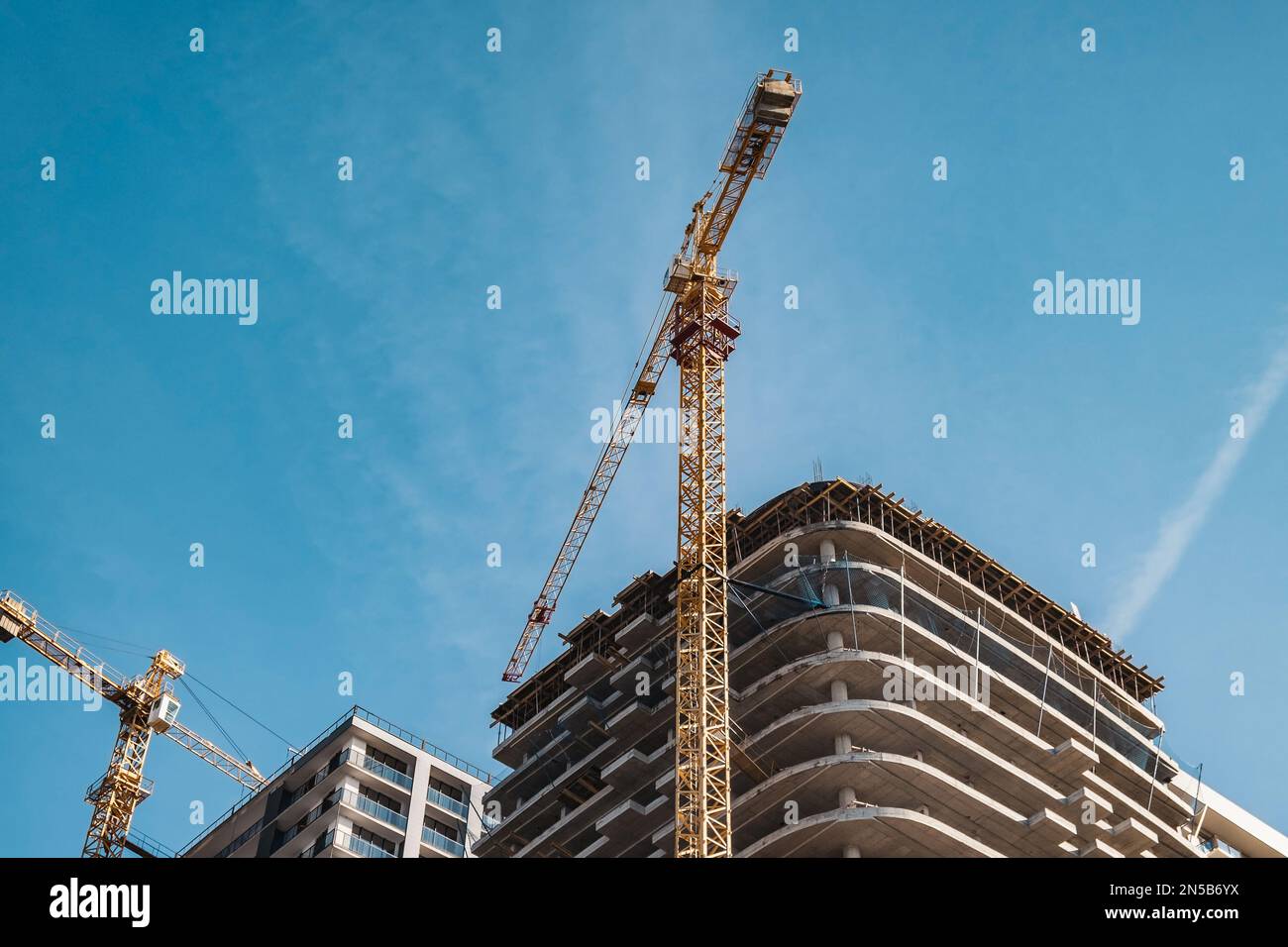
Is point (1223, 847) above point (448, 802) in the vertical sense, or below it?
below

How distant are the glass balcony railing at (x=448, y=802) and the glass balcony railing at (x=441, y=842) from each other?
192 centimetres

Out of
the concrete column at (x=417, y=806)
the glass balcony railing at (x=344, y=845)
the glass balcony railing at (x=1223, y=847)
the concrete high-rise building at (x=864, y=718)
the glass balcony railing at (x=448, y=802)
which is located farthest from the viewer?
the glass balcony railing at (x=448, y=802)

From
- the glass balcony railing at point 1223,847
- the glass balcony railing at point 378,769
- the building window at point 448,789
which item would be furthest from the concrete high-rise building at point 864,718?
the building window at point 448,789

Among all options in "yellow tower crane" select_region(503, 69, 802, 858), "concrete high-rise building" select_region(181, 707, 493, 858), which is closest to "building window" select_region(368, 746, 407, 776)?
"concrete high-rise building" select_region(181, 707, 493, 858)

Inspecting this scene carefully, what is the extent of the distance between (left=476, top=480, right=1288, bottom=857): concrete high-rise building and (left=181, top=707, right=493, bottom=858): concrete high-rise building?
54.1 ft

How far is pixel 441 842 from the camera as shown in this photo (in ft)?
313

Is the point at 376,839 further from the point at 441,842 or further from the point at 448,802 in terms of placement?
the point at 448,802

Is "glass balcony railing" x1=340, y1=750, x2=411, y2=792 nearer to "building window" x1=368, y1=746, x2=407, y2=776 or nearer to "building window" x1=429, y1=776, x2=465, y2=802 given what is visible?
"building window" x1=368, y1=746, x2=407, y2=776

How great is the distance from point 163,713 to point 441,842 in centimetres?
2141

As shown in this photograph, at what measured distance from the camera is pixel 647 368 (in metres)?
91.2

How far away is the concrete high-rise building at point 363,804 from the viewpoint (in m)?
92.1

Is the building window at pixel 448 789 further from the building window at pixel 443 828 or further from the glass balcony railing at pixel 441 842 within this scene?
the glass balcony railing at pixel 441 842

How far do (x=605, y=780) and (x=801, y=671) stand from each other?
488 inches

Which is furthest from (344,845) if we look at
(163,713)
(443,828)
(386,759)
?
(163,713)
